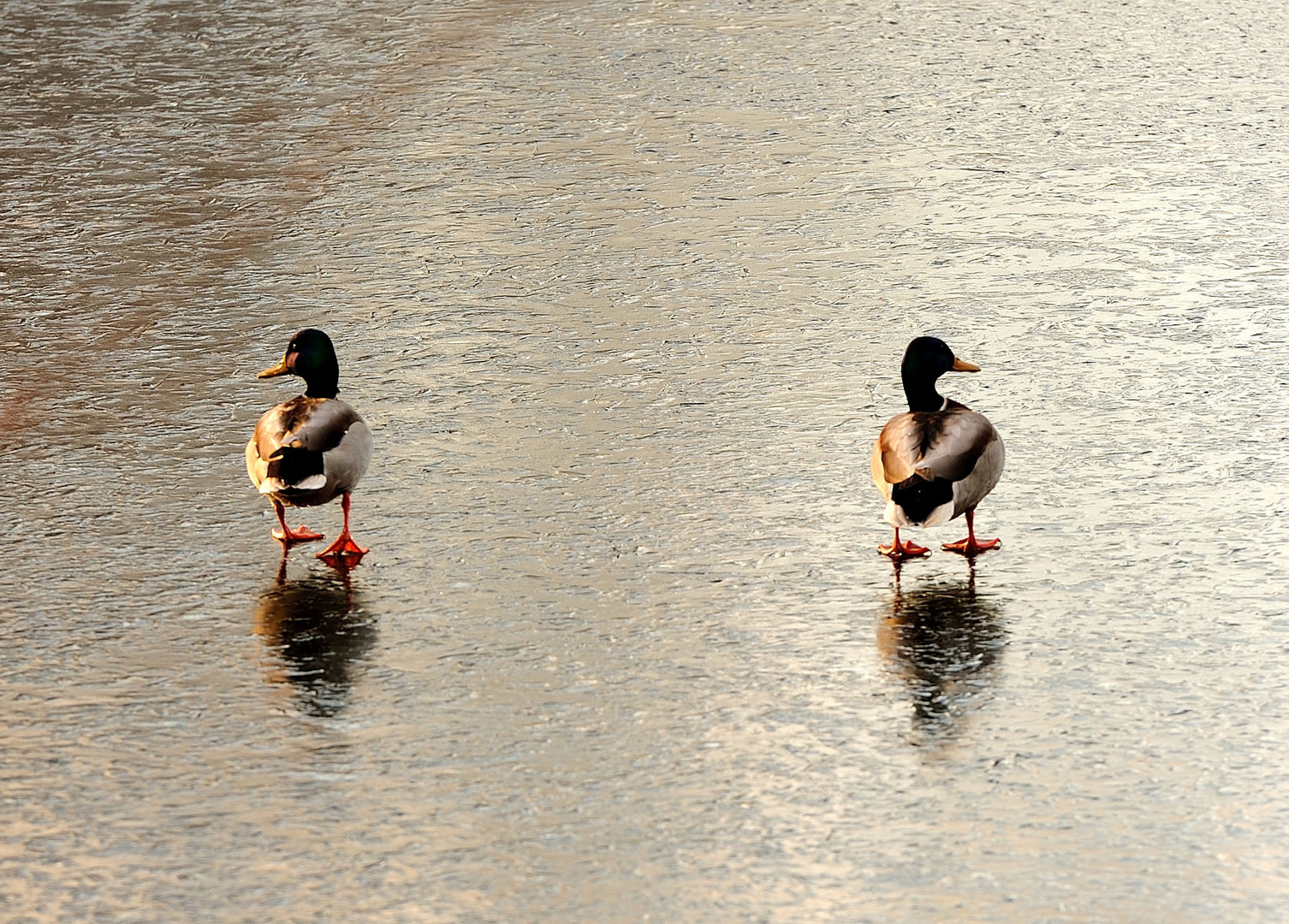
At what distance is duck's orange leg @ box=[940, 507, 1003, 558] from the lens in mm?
5473

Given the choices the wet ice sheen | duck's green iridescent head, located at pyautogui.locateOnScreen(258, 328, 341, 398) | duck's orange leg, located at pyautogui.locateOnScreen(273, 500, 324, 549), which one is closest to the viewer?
the wet ice sheen

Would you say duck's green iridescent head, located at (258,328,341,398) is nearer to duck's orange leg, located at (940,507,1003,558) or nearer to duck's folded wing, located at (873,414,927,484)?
duck's folded wing, located at (873,414,927,484)

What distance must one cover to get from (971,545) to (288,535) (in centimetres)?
185

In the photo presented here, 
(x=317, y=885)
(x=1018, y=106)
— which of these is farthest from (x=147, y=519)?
(x=1018, y=106)

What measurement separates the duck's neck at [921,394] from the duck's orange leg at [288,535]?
1.66 m

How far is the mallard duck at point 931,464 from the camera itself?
529 cm

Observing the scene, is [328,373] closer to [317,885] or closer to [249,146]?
[317,885]

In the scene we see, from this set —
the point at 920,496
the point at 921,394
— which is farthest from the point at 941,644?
the point at 921,394

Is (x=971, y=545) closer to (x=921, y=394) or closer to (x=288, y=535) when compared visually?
(x=921, y=394)

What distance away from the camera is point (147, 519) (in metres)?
5.80

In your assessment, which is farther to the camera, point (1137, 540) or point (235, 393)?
point (235, 393)

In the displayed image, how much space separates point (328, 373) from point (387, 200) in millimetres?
2774

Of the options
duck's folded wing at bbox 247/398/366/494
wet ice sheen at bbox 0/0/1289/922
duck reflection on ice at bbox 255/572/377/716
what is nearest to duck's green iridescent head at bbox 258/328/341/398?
duck's folded wing at bbox 247/398/366/494

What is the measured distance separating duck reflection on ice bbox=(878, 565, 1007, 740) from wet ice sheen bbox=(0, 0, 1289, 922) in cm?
1
